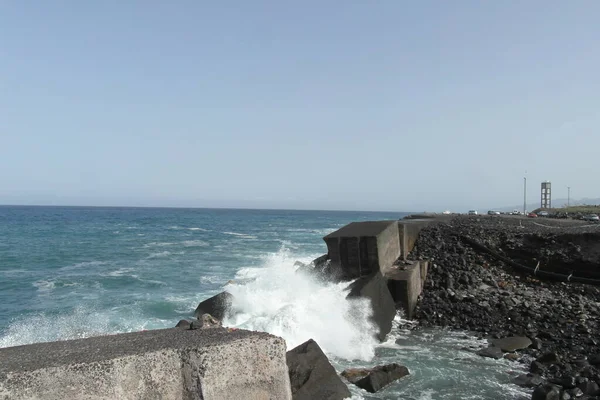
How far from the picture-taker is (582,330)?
8.18 m

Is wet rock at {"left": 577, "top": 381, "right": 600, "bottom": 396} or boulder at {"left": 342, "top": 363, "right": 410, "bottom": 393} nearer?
wet rock at {"left": 577, "top": 381, "right": 600, "bottom": 396}

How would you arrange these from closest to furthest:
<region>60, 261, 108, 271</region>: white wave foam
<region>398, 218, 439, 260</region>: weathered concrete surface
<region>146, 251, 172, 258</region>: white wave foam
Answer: <region>398, 218, 439, 260</region>: weathered concrete surface → <region>60, 261, 108, 271</region>: white wave foam → <region>146, 251, 172, 258</region>: white wave foam

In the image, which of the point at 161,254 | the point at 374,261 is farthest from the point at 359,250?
the point at 161,254

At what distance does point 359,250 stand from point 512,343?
3.55 m

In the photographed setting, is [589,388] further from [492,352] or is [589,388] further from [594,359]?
[492,352]

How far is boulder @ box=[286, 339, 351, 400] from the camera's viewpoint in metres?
5.07

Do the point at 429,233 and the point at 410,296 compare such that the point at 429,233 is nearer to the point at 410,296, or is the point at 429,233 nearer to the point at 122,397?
the point at 410,296

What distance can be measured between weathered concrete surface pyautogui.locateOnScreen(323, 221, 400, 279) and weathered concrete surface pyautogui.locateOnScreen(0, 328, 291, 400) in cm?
683

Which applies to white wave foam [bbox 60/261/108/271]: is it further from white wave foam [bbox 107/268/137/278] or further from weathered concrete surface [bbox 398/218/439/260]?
weathered concrete surface [bbox 398/218/439/260]

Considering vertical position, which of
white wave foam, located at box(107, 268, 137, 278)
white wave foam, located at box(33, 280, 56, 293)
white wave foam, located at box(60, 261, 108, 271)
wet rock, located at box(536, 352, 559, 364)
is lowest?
white wave foam, located at box(33, 280, 56, 293)

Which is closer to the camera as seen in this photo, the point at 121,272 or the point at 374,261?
the point at 374,261

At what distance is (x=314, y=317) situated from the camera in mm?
8344

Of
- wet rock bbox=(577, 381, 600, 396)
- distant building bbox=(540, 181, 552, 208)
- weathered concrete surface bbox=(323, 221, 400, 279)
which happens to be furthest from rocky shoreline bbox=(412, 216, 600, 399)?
distant building bbox=(540, 181, 552, 208)

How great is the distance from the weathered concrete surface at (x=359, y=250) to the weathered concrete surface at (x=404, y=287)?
36 cm
